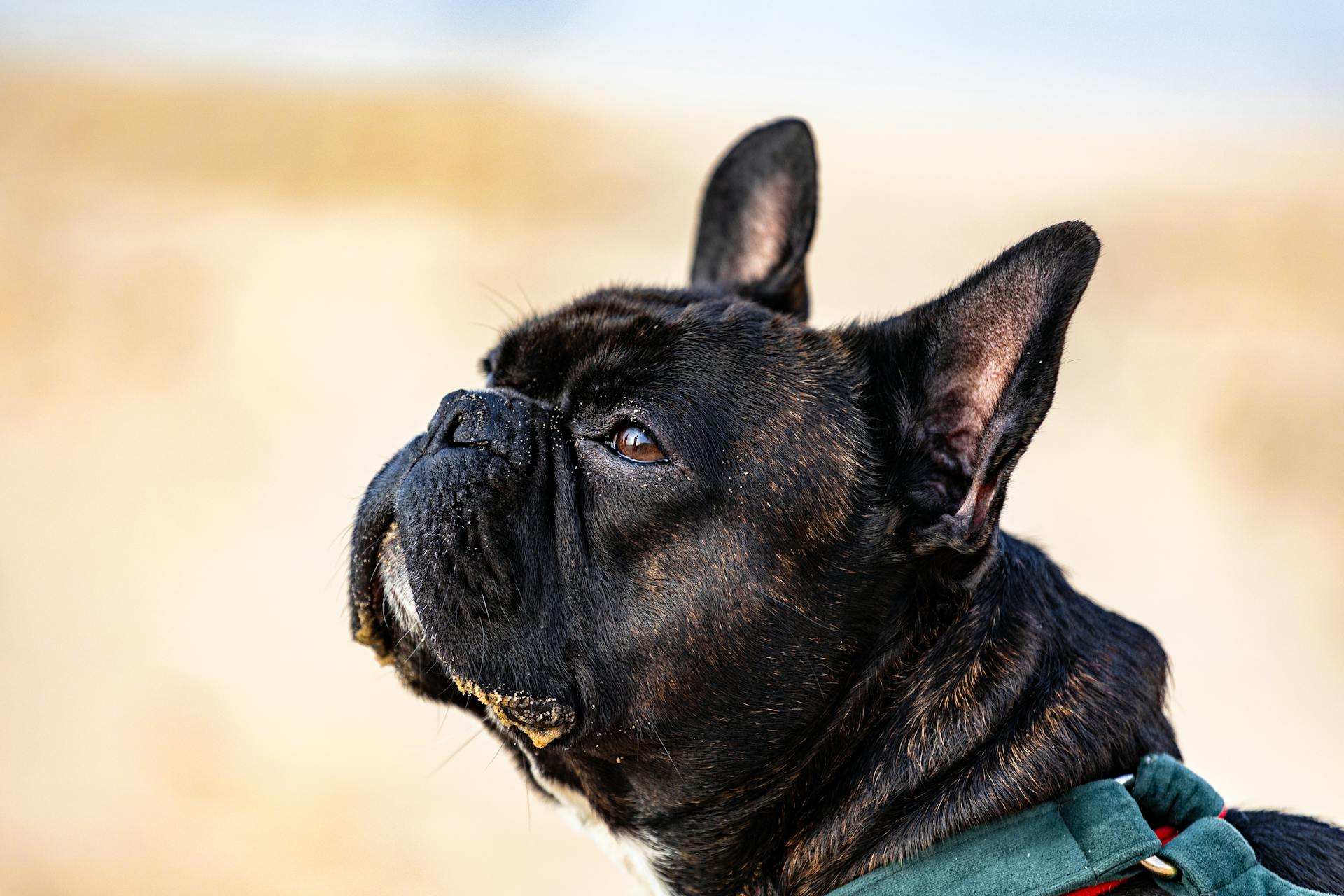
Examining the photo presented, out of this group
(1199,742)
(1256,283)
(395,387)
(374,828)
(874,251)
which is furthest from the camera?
(874,251)

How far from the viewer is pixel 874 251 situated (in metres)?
10.8

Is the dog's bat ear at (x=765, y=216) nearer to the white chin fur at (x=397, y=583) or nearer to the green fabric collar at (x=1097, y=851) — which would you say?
the white chin fur at (x=397, y=583)

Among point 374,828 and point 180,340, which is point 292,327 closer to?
point 180,340

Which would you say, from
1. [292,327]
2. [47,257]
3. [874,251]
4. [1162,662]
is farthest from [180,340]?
[1162,662]

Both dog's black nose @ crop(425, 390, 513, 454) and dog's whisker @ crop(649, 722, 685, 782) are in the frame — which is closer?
dog's whisker @ crop(649, 722, 685, 782)

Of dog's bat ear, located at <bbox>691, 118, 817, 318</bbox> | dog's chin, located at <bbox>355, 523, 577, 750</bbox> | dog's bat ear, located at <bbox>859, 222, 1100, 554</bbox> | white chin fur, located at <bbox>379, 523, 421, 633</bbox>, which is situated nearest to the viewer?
dog's bat ear, located at <bbox>859, 222, 1100, 554</bbox>

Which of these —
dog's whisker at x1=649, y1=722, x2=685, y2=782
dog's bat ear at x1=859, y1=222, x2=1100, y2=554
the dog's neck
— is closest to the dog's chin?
dog's whisker at x1=649, y1=722, x2=685, y2=782

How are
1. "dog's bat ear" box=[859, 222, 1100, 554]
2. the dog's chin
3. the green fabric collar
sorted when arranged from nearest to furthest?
the green fabric collar < "dog's bat ear" box=[859, 222, 1100, 554] < the dog's chin

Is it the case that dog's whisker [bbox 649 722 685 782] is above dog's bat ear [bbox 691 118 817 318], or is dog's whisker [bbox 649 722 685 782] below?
below

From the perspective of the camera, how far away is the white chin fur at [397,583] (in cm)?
279

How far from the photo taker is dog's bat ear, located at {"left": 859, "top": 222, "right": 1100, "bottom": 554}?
8.19 ft

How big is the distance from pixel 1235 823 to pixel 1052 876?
59 centimetres

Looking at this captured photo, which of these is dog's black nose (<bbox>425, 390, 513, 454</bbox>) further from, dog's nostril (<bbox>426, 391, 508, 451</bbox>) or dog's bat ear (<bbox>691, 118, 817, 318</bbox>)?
dog's bat ear (<bbox>691, 118, 817, 318</bbox>)

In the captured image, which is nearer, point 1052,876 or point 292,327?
point 1052,876
